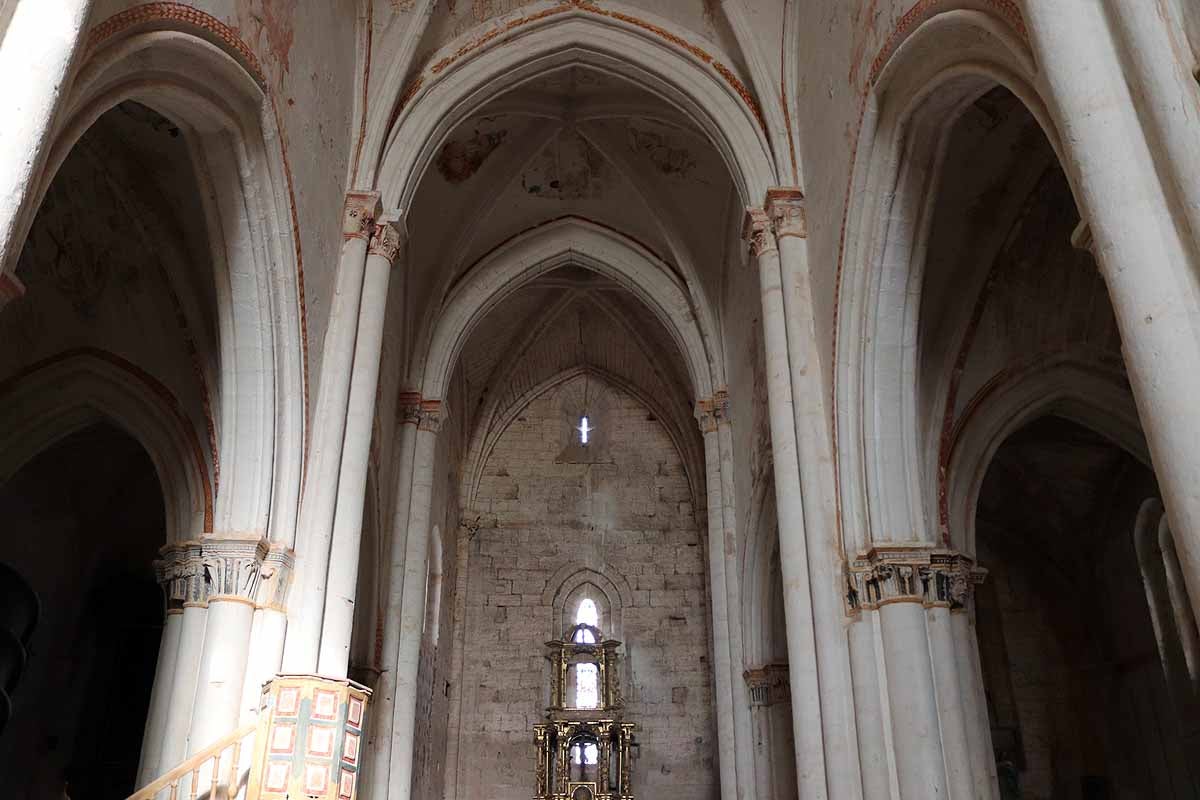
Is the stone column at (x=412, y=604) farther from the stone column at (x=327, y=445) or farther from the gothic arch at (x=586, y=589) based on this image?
the gothic arch at (x=586, y=589)

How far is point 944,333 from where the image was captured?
947 cm

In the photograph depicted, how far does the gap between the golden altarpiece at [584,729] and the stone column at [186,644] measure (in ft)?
28.4

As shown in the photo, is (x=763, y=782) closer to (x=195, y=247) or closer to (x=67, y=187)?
(x=195, y=247)

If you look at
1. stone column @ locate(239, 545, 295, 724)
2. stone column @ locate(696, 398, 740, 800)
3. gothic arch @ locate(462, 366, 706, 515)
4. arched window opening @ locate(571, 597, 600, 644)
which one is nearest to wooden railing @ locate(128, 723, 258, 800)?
stone column @ locate(239, 545, 295, 724)

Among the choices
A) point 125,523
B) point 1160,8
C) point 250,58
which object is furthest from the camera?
point 125,523

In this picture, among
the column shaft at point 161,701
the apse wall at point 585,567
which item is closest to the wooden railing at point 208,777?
the column shaft at point 161,701

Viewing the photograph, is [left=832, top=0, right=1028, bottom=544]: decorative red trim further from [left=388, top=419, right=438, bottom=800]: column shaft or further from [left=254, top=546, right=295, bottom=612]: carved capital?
[left=388, top=419, right=438, bottom=800]: column shaft

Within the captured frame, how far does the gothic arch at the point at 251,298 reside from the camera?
7152 millimetres

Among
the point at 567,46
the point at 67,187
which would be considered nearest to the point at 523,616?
the point at 567,46

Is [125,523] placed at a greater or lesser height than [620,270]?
lesser

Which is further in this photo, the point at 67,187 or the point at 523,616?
the point at 523,616

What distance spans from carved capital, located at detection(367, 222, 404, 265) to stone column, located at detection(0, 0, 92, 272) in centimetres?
521

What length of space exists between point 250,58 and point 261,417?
2520 millimetres

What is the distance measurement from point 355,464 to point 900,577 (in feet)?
13.7
